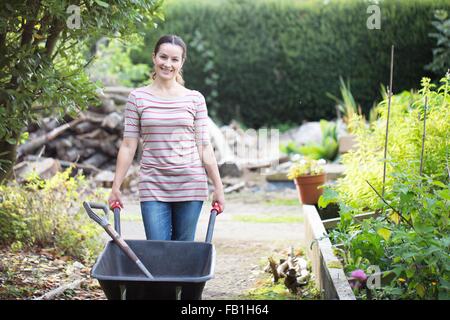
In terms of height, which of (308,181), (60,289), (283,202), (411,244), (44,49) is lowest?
(283,202)

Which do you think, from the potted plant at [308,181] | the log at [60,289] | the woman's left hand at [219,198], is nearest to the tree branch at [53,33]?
the log at [60,289]

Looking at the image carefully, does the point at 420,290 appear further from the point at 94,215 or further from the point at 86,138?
the point at 86,138

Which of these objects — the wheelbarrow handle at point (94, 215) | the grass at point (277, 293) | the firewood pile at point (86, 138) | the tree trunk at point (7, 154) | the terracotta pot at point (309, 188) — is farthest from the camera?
the firewood pile at point (86, 138)

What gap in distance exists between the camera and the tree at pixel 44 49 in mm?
4105

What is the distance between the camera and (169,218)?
3.56 m

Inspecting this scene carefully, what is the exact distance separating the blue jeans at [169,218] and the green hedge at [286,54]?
9213 mm

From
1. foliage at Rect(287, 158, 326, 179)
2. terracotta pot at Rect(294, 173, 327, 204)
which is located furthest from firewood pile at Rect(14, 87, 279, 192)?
terracotta pot at Rect(294, 173, 327, 204)

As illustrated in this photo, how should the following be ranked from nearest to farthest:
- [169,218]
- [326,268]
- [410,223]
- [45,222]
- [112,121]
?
[410,223] < [169,218] < [326,268] < [45,222] < [112,121]

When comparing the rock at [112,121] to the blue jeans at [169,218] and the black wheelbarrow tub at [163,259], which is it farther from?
the black wheelbarrow tub at [163,259]

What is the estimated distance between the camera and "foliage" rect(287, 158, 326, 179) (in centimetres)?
647

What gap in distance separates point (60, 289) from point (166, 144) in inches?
49.7

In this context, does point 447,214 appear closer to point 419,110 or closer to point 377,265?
point 377,265

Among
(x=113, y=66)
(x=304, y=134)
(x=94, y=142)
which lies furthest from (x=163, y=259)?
(x=304, y=134)

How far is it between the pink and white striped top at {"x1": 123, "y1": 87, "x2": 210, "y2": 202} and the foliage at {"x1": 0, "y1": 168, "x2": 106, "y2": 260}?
5.35 feet
